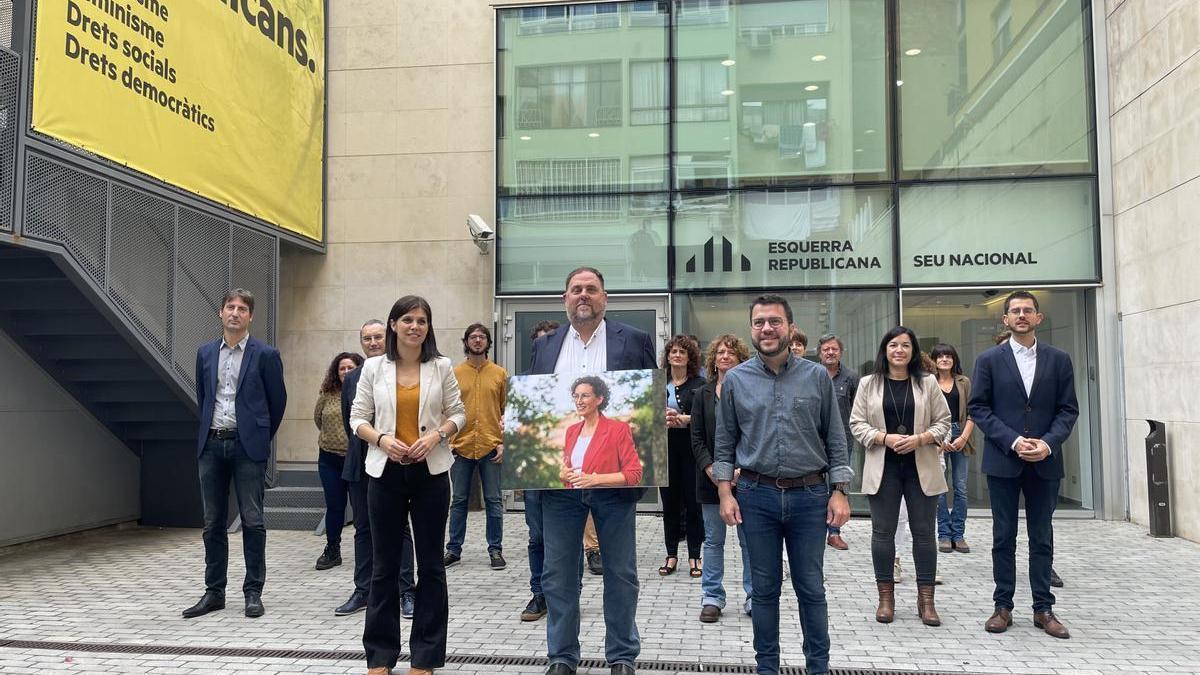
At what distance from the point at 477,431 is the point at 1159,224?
7336 millimetres

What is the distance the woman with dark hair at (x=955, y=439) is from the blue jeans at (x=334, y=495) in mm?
5010

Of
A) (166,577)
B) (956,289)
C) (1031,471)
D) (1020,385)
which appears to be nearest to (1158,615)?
(1031,471)

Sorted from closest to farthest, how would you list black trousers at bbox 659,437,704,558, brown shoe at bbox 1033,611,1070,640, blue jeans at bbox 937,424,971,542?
brown shoe at bbox 1033,611,1070,640 < black trousers at bbox 659,437,704,558 < blue jeans at bbox 937,424,971,542

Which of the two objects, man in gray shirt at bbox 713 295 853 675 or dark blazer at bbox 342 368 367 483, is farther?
dark blazer at bbox 342 368 367 483

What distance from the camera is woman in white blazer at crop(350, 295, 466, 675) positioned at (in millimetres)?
4223

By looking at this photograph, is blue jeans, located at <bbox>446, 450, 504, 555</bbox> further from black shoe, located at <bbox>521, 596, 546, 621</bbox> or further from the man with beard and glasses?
black shoe, located at <bbox>521, 596, 546, 621</bbox>

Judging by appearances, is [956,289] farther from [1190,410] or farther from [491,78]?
[491,78]

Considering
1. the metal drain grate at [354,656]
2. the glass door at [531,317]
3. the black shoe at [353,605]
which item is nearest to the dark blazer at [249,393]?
the black shoe at [353,605]

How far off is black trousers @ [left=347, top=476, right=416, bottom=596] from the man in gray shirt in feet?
7.56

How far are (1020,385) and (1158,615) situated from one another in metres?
1.94

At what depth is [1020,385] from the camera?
5.21 m

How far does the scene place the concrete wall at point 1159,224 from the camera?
8141 millimetres

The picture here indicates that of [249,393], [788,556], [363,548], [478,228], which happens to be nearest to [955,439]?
[788,556]

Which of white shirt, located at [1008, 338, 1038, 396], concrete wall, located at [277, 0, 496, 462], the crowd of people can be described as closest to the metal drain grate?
the crowd of people
